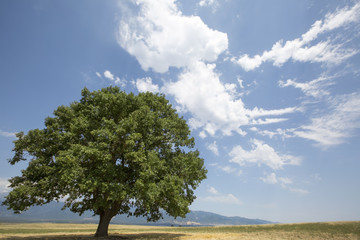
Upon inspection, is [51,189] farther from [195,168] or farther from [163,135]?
[195,168]

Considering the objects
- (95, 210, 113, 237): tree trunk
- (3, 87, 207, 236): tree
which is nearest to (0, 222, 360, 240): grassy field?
(95, 210, 113, 237): tree trunk

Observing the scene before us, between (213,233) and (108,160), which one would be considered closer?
(108,160)

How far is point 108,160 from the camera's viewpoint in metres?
22.7

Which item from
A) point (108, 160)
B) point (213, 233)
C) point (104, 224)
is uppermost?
point (108, 160)

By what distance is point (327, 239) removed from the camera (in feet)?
101

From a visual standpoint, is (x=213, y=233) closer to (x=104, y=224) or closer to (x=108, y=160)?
(x=104, y=224)

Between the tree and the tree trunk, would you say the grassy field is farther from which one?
the tree

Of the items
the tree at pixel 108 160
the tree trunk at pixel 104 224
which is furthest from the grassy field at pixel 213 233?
the tree at pixel 108 160

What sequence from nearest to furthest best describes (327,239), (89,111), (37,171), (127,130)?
(127,130)
(37,171)
(89,111)
(327,239)

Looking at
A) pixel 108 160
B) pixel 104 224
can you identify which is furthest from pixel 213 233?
pixel 108 160

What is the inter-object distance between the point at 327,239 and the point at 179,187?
950 inches

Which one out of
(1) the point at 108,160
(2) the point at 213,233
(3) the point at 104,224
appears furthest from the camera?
(2) the point at 213,233

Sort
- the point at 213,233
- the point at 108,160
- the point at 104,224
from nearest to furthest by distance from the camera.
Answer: the point at 108,160 < the point at 104,224 < the point at 213,233

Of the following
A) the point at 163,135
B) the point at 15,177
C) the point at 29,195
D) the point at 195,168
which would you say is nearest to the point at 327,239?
the point at 195,168
